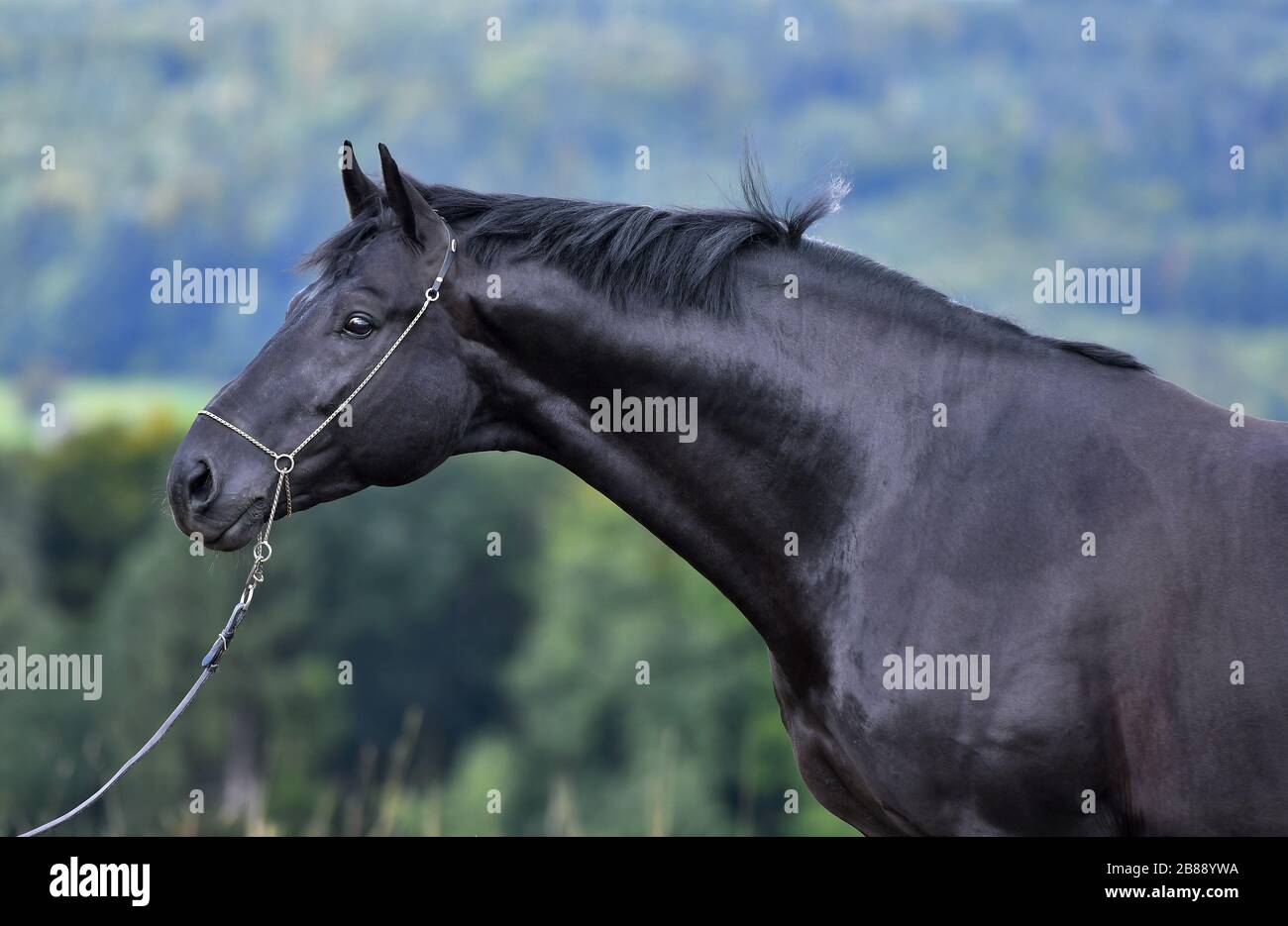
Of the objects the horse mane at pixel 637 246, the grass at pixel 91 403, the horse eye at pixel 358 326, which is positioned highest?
the grass at pixel 91 403

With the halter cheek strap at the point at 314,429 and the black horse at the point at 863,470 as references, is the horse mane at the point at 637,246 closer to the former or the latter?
the black horse at the point at 863,470

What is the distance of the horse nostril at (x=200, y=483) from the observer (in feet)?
13.4

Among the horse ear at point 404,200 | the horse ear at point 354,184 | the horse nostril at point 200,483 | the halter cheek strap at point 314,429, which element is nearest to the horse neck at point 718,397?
the halter cheek strap at point 314,429

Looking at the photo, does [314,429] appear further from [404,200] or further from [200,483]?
[404,200]

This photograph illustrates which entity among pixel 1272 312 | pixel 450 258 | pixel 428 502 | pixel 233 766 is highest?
pixel 1272 312

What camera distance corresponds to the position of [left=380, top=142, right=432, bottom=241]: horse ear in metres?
4.09

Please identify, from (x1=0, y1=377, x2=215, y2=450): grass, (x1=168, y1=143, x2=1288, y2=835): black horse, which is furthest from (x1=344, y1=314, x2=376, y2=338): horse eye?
(x1=0, y1=377, x2=215, y2=450): grass

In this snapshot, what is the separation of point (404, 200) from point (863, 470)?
1.80 m

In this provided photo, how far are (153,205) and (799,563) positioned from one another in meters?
211

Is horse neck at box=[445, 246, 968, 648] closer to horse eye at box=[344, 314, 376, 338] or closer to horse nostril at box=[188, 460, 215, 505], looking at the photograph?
horse eye at box=[344, 314, 376, 338]

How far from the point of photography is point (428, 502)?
67.0 meters

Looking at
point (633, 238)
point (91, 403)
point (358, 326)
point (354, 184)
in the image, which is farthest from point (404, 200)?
point (91, 403)

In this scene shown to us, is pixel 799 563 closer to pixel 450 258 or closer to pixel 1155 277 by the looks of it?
pixel 450 258
